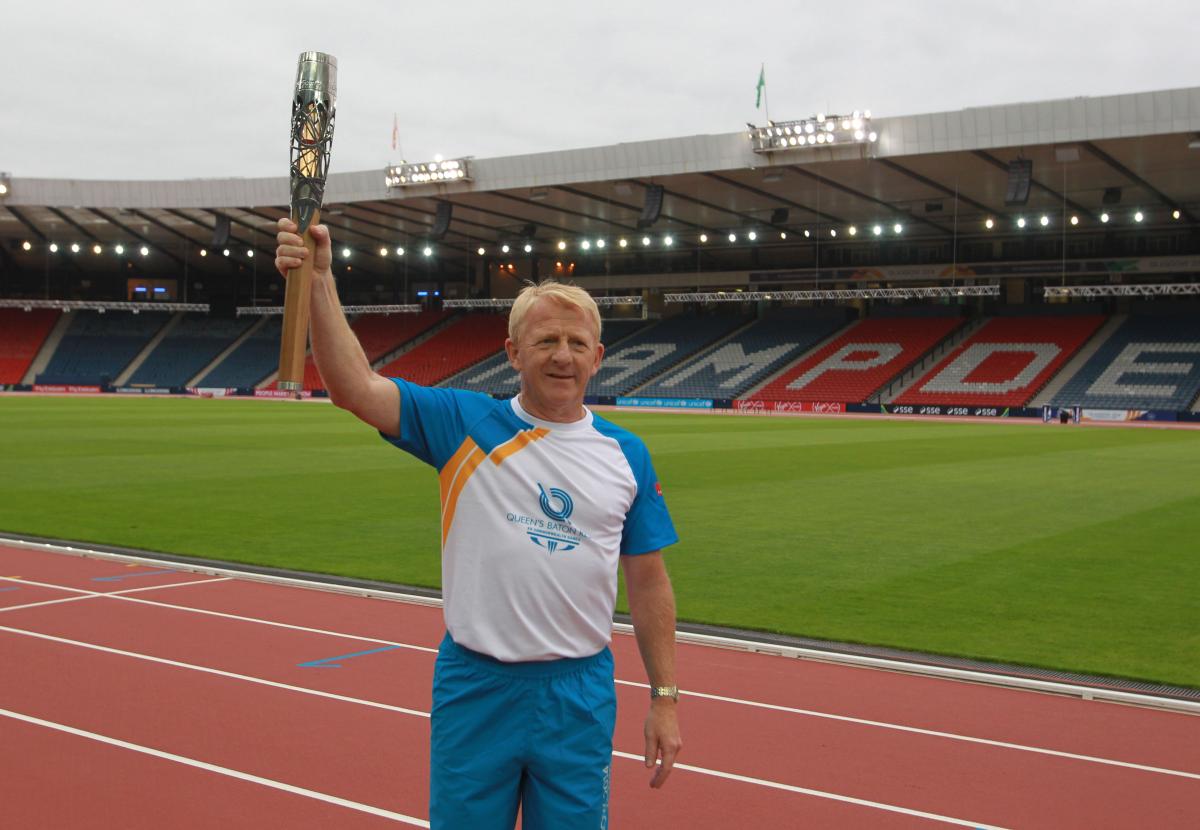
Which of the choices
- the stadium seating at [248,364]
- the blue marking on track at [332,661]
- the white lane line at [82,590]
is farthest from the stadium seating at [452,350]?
the blue marking on track at [332,661]

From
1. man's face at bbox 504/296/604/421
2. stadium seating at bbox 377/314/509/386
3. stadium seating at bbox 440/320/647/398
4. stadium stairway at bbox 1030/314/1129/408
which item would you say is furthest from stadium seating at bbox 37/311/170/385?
man's face at bbox 504/296/604/421

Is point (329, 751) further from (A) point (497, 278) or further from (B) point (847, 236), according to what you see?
(A) point (497, 278)

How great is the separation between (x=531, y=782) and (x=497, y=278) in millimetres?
66610

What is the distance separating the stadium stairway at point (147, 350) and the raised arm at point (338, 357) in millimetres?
68799

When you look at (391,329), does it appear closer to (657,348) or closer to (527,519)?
(657,348)

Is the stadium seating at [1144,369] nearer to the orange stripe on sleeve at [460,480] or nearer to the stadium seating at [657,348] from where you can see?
the stadium seating at [657,348]

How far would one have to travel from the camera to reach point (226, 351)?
68.9m

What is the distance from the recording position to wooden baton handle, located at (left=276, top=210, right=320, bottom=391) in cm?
251

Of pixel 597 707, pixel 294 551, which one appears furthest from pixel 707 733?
pixel 294 551

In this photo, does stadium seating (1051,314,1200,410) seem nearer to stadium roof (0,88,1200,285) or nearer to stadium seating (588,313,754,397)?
stadium roof (0,88,1200,285)

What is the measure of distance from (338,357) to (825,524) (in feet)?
38.1

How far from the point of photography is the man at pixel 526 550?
273 centimetres

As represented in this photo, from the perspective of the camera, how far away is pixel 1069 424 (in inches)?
1594

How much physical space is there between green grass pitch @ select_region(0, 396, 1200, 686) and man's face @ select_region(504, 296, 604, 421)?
571 centimetres
